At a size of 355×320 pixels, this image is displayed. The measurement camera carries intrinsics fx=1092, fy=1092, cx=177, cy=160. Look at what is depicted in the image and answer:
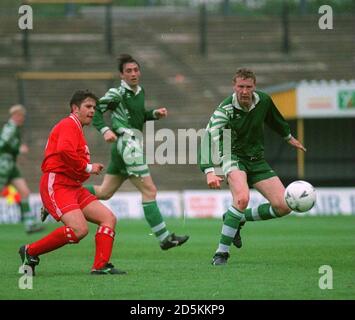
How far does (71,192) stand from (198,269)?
167 centimetres

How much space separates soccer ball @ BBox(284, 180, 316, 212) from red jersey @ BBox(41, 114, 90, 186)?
2.46m

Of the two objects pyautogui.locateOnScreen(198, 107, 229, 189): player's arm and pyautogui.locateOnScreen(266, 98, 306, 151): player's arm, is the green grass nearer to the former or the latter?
pyautogui.locateOnScreen(198, 107, 229, 189): player's arm

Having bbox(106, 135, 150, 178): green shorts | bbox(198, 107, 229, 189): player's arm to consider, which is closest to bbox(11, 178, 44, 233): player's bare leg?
bbox(106, 135, 150, 178): green shorts

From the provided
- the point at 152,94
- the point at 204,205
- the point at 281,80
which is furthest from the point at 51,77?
the point at 204,205

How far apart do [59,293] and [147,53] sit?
26.6 metres

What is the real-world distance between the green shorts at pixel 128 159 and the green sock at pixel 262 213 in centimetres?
159

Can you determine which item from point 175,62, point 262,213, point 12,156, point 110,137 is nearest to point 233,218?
point 262,213

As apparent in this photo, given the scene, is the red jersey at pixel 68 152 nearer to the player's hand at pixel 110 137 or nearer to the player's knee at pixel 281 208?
the player's hand at pixel 110 137

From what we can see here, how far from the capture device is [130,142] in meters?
14.3

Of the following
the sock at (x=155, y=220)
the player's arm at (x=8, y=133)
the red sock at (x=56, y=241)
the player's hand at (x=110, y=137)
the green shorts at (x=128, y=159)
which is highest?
the player's arm at (x=8, y=133)

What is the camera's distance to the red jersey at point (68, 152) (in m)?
11.3


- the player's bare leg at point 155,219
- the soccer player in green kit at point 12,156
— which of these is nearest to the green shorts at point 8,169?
the soccer player in green kit at point 12,156

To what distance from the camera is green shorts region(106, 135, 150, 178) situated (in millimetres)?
14203
